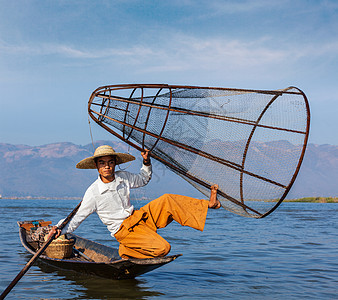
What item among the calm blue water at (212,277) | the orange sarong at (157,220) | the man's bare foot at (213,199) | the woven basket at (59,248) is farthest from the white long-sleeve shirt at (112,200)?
the woven basket at (59,248)

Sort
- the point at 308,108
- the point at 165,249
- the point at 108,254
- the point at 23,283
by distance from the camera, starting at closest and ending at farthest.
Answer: the point at 308,108
the point at 165,249
the point at 23,283
the point at 108,254

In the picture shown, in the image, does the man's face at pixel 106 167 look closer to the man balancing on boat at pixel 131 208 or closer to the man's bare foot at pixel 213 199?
the man balancing on boat at pixel 131 208

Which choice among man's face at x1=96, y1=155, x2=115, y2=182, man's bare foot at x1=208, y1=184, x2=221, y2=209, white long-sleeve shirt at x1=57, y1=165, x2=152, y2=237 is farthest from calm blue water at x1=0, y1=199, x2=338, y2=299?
man's bare foot at x1=208, y1=184, x2=221, y2=209

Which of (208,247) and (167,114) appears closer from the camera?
(167,114)

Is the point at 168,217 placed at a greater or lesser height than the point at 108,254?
greater

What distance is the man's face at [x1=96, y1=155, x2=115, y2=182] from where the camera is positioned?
461 centimetres

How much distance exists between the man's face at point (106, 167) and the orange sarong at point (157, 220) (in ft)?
1.61

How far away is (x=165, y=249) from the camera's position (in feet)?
14.7

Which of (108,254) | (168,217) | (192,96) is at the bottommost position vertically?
(108,254)

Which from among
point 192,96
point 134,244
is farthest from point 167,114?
point 134,244

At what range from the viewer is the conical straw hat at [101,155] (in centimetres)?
457

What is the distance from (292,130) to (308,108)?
0.99ft

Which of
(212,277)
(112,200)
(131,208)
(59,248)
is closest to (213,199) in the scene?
(131,208)

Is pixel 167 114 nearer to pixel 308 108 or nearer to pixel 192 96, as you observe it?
pixel 192 96
